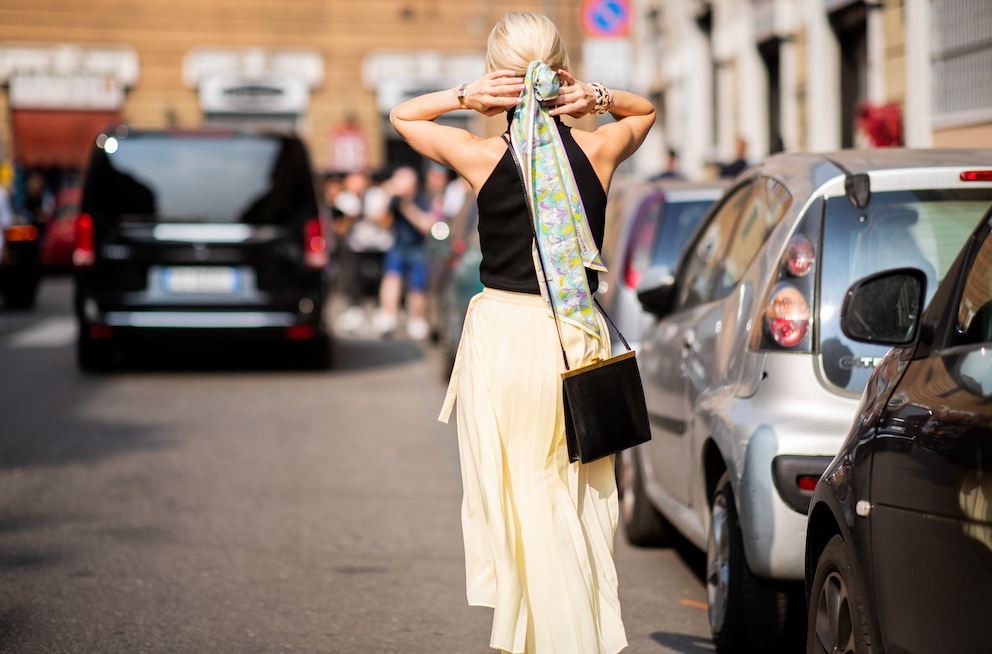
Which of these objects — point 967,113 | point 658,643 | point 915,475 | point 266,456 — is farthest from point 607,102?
point 967,113

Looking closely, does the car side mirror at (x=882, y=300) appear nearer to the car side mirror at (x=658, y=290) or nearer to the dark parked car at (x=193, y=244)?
the car side mirror at (x=658, y=290)

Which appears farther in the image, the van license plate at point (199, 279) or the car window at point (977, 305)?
the van license plate at point (199, 279)

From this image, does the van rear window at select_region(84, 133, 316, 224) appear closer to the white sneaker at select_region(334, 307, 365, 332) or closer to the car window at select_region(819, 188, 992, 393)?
the white sneaker at select_region(334, 307, 365, 332)

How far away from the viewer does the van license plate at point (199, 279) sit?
12484mm

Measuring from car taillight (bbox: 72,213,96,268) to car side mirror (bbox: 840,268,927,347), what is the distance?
9.60 meters

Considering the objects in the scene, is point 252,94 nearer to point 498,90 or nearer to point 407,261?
point 407,261

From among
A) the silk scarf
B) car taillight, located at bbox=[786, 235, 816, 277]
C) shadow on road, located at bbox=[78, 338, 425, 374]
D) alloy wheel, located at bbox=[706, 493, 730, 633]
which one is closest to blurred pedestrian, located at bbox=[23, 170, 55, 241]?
shadow on road, located at bbox=[78, 338, 425, 374]

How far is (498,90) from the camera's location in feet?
13.2

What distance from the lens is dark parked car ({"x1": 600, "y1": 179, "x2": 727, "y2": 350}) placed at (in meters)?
8.26

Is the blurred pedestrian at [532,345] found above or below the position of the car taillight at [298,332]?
above

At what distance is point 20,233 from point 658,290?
15994 mm

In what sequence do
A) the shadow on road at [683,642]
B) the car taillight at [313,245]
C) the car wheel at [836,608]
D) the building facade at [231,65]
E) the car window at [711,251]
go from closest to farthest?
the car wheel at [836,608]
the shadow on road at [683,642]
the car window at [711,251]
the car taillight at [313,245]
the building facade at [231,65]

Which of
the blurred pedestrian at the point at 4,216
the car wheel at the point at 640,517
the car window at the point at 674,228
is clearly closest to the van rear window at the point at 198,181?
the car window at the point at 674,228

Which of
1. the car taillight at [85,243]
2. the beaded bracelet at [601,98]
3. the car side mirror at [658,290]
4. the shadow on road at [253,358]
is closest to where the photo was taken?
the beaded bracelet at [601,98]
